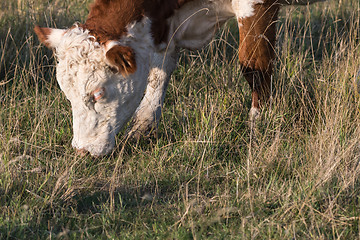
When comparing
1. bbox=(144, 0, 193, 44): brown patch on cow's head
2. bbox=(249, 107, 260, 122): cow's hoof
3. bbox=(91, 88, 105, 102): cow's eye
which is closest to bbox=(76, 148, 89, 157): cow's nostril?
bbox=(91, 88, 105, 102): cow's eye

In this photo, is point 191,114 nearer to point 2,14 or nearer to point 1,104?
point 1,104

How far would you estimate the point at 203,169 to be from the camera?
4.32 metres

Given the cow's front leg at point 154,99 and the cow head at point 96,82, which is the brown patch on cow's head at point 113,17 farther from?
the cow's front leg at point 154,99

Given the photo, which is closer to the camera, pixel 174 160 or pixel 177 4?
pixel 174 160

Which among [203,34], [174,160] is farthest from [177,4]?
[174,160]

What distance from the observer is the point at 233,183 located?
4.06 m

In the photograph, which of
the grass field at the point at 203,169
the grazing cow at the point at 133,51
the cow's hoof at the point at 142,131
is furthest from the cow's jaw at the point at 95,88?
the cow's hoof at the point at 142,131

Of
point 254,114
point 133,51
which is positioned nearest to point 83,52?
point 133,51

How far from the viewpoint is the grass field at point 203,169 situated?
134 inches

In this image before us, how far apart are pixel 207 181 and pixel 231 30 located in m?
3.55

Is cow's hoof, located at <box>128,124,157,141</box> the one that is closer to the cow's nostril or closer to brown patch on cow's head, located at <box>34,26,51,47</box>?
the cow's nostril

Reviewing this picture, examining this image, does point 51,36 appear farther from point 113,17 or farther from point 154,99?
point 154,99

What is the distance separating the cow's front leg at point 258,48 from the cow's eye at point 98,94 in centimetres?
140

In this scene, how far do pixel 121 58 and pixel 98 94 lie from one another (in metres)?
0.36
